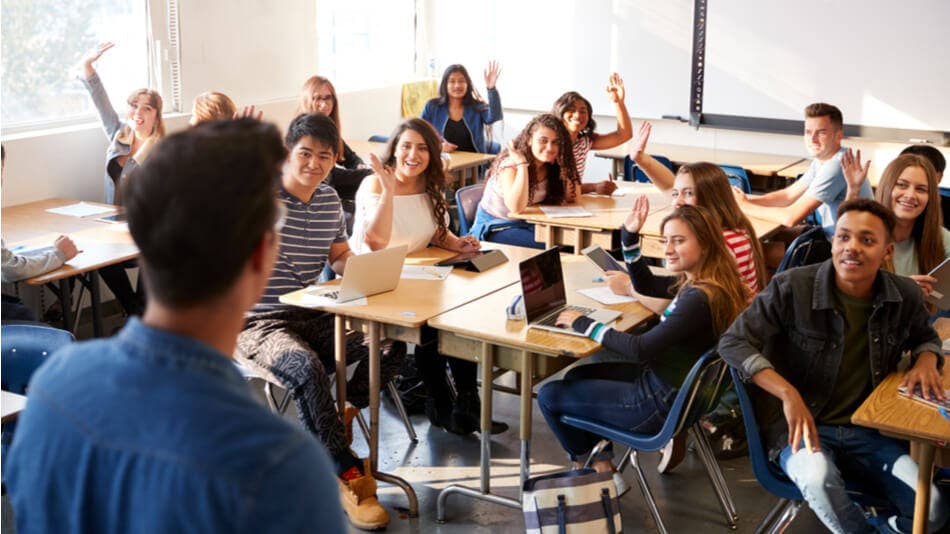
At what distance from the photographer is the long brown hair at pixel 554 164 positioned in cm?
562

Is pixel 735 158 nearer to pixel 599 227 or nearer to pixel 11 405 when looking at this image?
pixel 599 227

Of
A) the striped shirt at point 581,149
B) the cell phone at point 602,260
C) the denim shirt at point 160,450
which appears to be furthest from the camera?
the striped shirt at point 581,149

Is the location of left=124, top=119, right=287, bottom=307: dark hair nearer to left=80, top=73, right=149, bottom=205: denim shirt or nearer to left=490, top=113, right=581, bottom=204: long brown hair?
left=490, top=113, right=581, bottom=204: long brown hair

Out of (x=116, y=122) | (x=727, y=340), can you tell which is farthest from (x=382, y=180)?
(x=116, y=122)

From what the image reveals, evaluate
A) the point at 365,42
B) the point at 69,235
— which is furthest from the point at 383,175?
the point at 365,42

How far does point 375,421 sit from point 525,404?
647 mm

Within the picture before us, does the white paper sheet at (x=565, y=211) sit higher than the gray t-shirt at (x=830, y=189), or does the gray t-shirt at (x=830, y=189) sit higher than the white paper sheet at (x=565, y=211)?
the gray t-shirt at (x=830, y=189)

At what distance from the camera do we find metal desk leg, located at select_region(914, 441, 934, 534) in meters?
2.80

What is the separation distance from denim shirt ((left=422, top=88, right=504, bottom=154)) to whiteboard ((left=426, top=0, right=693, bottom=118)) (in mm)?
1129

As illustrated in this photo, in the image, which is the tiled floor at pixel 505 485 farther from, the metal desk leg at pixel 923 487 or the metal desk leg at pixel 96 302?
the metal desk leg at pixel 96 302

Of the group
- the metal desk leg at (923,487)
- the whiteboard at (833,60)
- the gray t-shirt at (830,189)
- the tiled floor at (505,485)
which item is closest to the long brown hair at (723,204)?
the tiled floor at (505,485)

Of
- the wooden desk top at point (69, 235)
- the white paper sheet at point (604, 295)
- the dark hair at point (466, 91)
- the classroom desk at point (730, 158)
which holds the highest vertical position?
the dark hair at point (466, 91)

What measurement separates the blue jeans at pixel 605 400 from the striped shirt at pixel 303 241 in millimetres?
1137

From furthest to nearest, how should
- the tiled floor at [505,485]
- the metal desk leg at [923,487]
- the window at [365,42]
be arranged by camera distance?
the window at [365,42], the tiled floor at [505,485], the metal desk leg at [923,487]
